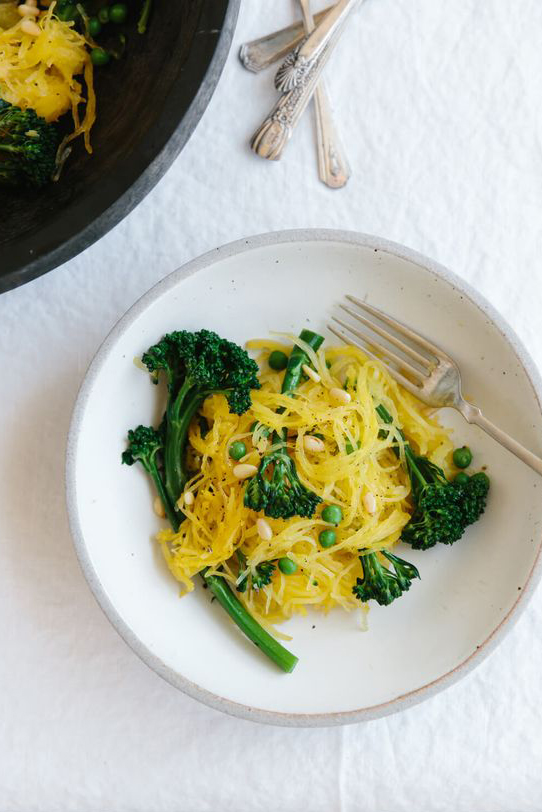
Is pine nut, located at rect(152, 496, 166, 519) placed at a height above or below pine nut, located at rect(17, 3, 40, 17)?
below

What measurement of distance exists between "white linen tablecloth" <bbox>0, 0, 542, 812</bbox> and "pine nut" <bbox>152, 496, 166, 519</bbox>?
34 cm

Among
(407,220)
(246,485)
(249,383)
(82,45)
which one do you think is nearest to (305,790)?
(246,485)

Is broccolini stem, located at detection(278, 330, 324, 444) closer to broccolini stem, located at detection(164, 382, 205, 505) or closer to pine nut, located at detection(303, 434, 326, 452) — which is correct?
pine nut, located at detection(303, 434, 326, 452)

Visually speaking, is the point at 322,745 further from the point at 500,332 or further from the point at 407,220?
the point at 407,220

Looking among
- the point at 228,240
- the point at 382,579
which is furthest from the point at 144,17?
the point at 382,579

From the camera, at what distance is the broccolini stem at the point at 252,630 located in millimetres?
2090

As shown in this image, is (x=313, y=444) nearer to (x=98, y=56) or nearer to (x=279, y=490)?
(x=279, y=490)

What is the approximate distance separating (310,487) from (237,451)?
22 cm

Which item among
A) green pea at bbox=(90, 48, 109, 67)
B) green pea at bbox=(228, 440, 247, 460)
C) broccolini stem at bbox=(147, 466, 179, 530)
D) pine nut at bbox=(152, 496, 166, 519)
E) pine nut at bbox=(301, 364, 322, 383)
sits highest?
green pea at bbox=(90, 48, 109, 67)

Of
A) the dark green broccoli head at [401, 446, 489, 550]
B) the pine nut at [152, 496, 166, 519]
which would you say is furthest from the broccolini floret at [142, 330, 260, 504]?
the dark green broccoli head at [401, 446, 489, 550]

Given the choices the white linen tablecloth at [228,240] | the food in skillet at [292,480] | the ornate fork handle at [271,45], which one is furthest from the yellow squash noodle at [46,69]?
the food in skillet at [292,480]

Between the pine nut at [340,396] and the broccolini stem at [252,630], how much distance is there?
1.92ft

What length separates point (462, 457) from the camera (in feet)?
7.11

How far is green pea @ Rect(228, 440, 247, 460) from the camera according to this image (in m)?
2.06
